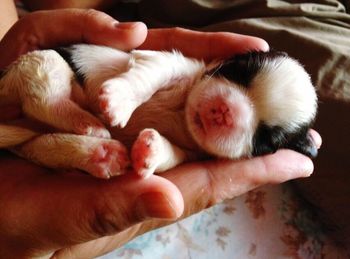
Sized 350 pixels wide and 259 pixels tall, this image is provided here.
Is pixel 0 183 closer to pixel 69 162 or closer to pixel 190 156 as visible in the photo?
pixel 69 162

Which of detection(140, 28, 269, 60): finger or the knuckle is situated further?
detection(140, 28, 269, 60): finger

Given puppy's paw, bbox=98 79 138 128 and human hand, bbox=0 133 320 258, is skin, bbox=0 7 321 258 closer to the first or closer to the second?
human hand, bbox=0 133 320 258

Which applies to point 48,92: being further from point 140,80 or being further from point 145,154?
point 145,154

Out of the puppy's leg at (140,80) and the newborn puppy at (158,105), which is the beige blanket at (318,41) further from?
the puppy's leg at (140,80)

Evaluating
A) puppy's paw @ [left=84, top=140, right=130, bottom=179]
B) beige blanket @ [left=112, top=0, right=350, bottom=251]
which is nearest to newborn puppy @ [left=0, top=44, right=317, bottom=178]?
puppy's paw @ [left=84, top=140, right=130, bottom=179]

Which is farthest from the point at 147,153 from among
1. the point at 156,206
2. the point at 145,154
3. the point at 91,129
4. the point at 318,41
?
the point at 318,41

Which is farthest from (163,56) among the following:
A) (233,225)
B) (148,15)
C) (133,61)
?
(148,15)
